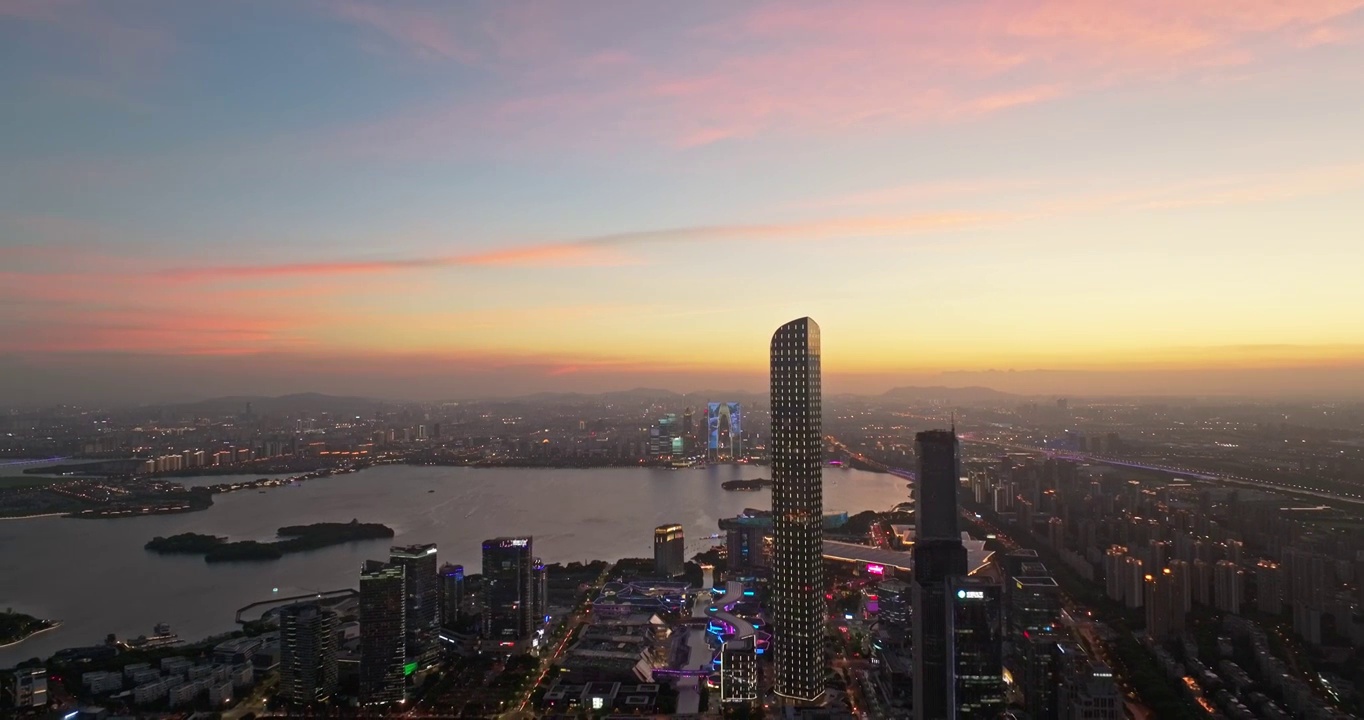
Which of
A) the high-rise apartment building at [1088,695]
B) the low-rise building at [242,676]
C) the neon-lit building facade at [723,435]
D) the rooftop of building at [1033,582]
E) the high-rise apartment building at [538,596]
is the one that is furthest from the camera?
the neon-lit building facade at [723,435]

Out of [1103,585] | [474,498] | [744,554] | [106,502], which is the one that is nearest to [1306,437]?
[1103,585]

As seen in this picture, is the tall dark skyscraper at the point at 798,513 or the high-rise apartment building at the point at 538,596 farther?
the high-rise apartment building at the point at 538,596

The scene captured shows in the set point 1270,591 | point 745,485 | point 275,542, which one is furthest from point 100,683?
point 745,485

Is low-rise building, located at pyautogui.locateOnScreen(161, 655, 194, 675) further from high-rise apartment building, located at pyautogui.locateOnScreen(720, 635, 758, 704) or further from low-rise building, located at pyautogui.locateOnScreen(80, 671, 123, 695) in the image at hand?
high-rise apartment building, located at pyautogui.locateOnScreen(720, 635, 758, 704)

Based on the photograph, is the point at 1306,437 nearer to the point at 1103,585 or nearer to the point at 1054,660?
the point at 1103,585

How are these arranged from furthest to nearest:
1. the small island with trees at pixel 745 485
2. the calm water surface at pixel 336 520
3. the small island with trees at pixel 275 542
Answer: the small island with trees at pixel 745 485
the small island with trees at pixel 275 542
the calm water surface at pixel 336 520

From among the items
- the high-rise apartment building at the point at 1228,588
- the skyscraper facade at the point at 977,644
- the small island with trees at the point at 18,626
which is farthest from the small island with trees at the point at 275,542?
the high-rise apartment building at the point at 1228,588

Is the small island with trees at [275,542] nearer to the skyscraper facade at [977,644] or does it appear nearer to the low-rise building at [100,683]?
the low-rise building at [100,683]
